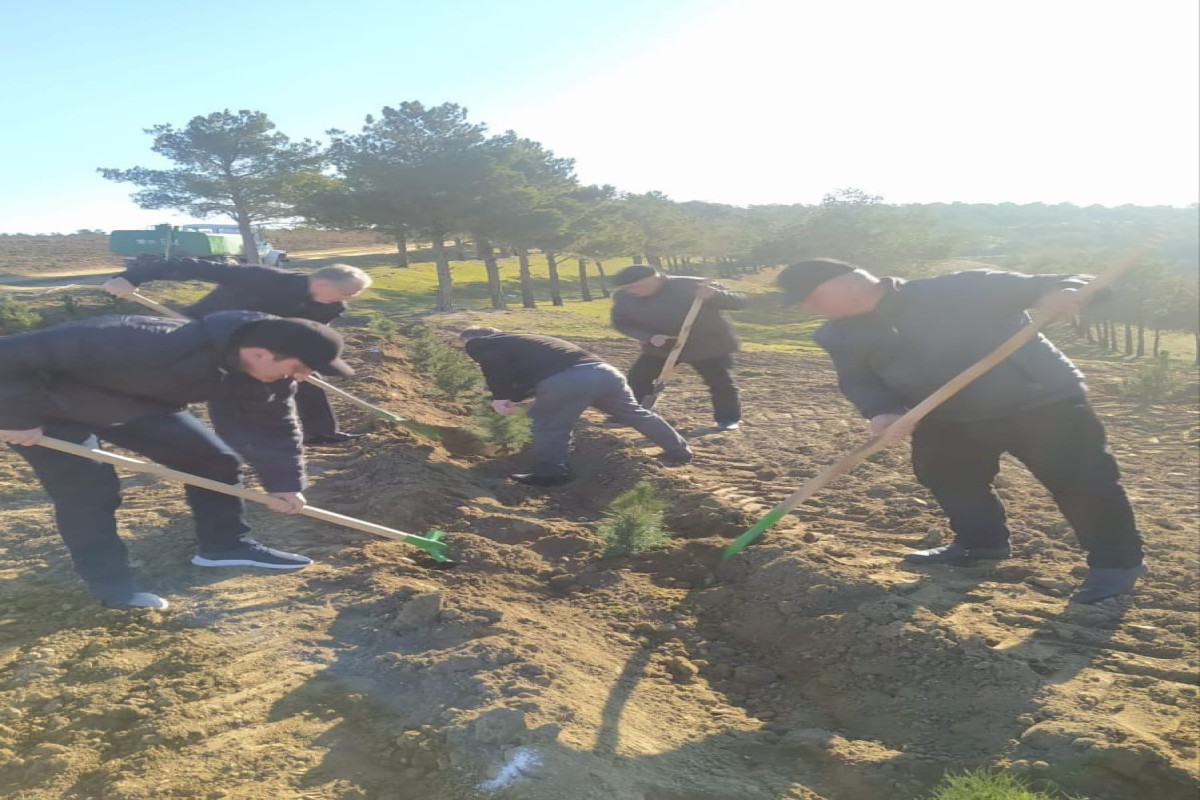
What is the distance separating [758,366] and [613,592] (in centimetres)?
1049

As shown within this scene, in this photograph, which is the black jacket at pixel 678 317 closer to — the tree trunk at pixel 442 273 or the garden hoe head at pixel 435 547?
the garden hoe head at pixel 435 547

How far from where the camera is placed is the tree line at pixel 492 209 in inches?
980

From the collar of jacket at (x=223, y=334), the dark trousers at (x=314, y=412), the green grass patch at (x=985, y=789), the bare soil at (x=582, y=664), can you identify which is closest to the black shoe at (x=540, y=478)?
the bare soil at (x=582, y=664)

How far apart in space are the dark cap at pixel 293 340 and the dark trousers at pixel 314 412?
10.2ft

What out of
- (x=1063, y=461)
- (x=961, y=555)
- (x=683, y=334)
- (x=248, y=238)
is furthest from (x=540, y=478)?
(x=248, y=238)

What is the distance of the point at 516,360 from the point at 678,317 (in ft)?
7.05

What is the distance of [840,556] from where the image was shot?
14.0 feet

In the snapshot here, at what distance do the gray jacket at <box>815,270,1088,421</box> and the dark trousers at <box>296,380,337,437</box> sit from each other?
4129mm

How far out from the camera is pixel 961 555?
4137 mm

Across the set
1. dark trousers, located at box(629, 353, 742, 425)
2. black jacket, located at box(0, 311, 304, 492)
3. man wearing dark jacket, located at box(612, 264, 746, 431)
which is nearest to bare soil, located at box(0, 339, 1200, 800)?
black jacket, located at box(0, 311, 304, 492)

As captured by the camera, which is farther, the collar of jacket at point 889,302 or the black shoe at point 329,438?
the black shoe at point 329,438

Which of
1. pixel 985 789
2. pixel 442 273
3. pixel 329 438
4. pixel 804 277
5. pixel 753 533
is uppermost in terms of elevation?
pixel 442 273

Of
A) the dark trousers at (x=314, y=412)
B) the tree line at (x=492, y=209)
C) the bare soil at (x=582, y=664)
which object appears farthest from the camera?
the tree line at (x=492, y=209)

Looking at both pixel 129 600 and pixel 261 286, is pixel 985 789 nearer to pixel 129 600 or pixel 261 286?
pixel 129 600
